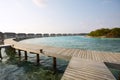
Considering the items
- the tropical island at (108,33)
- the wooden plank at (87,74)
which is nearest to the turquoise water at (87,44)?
the wooden plank at (87,74)

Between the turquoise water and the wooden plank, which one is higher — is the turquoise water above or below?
below

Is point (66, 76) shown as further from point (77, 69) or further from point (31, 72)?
point (31, 72)

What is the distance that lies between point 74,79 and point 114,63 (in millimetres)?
3328

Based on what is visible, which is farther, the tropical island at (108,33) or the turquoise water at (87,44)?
the tropical island at (108,33)

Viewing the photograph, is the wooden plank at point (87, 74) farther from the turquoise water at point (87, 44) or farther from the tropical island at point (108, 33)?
the tropical island at point (108, 33)

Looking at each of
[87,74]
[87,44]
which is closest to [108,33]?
[87,44]

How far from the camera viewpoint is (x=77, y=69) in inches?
235

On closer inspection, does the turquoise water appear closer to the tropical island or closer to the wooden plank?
the wooden plank

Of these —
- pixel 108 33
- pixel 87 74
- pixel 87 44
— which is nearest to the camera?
pixel 87 74

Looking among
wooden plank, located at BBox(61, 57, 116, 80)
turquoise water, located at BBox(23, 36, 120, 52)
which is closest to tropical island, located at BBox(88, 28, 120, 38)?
turquoise water, located at BBox(23, 36, 120, 52)

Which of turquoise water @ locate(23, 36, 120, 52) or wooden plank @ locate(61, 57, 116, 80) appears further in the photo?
turquoise water @ locate(23, 36, 120, 52)

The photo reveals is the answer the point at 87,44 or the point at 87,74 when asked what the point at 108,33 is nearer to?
the point at 87,44

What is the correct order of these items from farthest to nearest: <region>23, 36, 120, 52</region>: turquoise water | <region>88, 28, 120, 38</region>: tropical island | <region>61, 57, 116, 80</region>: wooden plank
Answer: <region>88, 28, 120, 38</region>: tropical island, <region>23, 36, 120, 52</region>: turquoise water, <region>61, 57, 116, 80</region>: wooden plank

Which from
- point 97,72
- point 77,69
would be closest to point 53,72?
point 77,69
